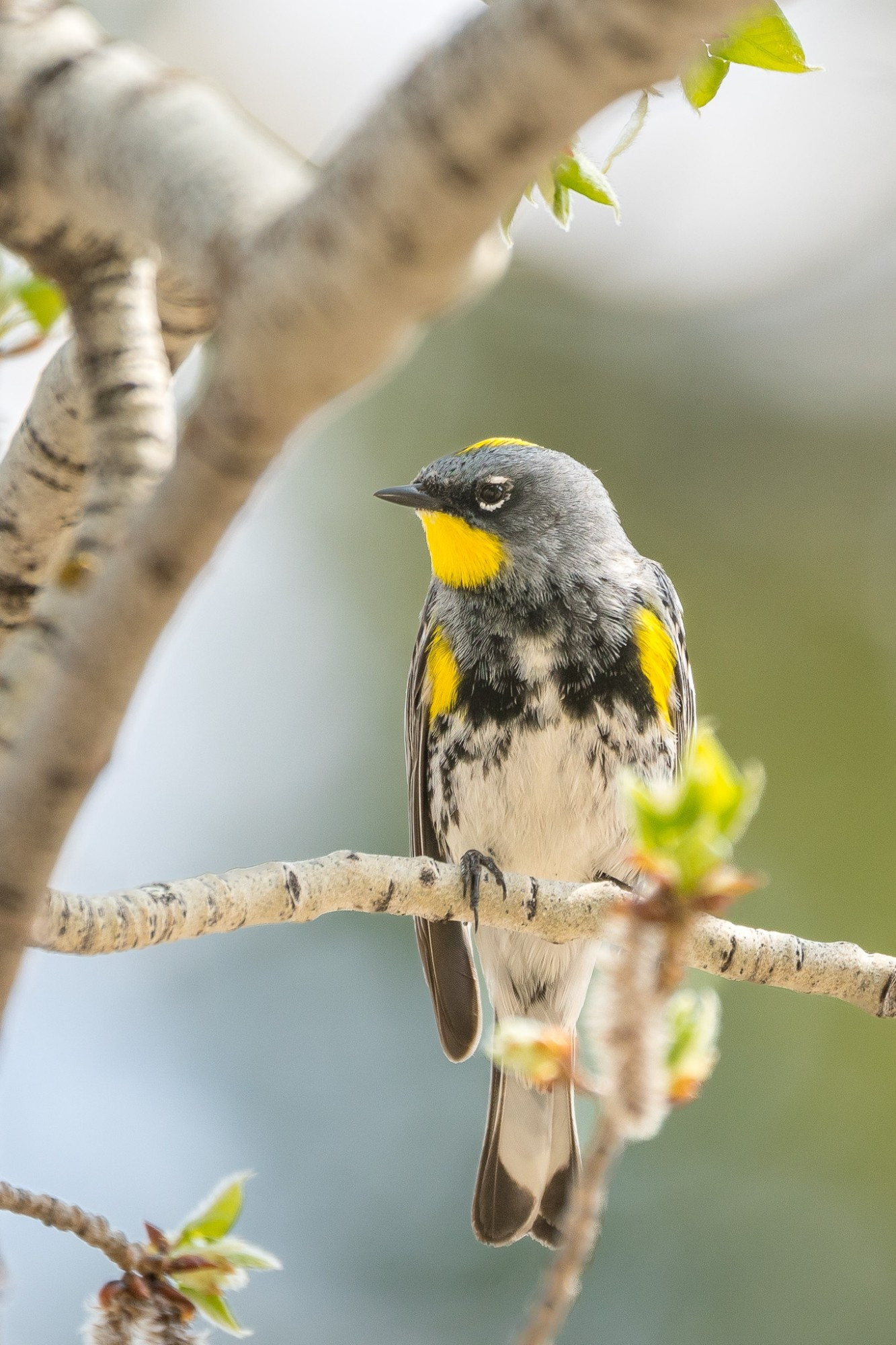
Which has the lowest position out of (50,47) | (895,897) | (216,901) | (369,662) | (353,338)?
(353,338)

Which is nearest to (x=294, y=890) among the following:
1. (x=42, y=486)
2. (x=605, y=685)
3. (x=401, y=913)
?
(x=401, y=913)

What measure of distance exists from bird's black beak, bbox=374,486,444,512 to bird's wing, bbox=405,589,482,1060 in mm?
368

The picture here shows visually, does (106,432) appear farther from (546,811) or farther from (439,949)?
(439,949)

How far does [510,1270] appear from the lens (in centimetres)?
813

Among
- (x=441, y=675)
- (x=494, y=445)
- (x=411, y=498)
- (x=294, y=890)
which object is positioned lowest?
(x=294, y=890)

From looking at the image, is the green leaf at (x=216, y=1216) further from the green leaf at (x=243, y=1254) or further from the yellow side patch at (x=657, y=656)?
the yellow side patch at (x=657, y=656)

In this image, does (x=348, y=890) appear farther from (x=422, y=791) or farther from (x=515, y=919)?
(x=422, y=791)

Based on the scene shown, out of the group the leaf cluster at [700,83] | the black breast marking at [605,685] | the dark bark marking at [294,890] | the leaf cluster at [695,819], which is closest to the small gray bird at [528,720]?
the black breast marking at [605,685]

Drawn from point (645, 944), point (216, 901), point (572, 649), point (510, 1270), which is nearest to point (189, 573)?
point (645, 944)

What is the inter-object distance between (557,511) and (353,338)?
383 cm

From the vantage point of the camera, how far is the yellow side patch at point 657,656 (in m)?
4.26

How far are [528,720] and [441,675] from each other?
0.42m

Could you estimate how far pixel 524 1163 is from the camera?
4.55 metres

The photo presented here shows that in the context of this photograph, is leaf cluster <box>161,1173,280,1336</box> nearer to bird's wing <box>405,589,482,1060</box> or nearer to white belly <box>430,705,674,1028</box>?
white belly <box>430,705,674,1028</box>
